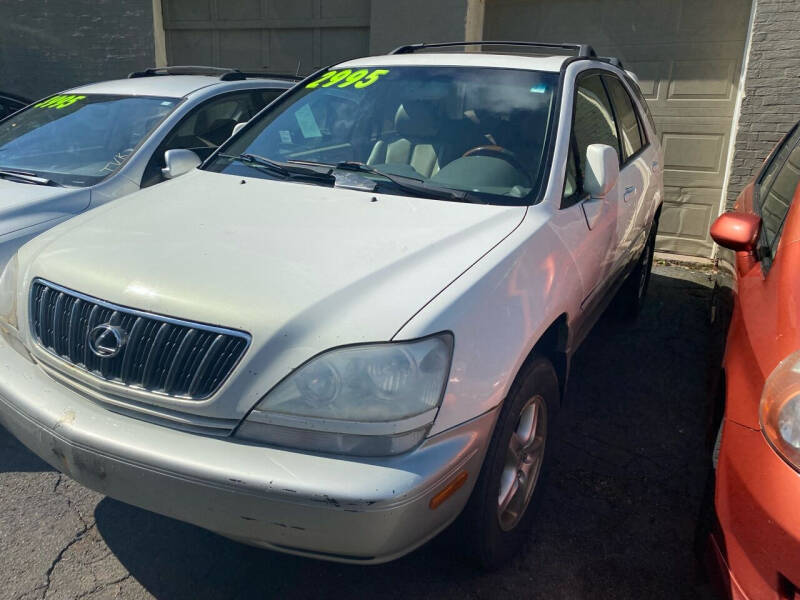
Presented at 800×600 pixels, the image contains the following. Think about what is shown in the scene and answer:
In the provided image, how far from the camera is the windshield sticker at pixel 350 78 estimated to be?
11.2 ft

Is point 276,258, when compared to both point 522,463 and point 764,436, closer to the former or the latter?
point 522,463

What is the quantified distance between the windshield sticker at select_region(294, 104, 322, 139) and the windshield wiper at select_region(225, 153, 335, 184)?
258mm

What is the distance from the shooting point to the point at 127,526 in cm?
262

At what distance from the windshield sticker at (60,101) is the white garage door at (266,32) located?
3521mm

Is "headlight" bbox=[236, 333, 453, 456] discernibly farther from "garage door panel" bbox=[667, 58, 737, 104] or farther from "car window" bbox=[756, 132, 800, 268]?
"garage door panel" bbox=[667, 58, 737, 104]

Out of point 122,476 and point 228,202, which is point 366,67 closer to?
point 228,202

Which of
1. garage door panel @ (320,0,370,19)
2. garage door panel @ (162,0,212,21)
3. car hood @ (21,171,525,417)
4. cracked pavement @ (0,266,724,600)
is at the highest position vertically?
garage door panel @ (320,0,370,19)

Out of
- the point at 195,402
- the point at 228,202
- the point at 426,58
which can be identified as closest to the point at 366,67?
the point at 426,58

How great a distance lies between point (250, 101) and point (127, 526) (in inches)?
133

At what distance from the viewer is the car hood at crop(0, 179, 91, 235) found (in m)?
3.45

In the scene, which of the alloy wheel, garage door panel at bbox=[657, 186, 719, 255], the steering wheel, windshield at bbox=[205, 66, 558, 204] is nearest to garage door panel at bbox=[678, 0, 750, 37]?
garage door panel at bbox=[657, 186, 719, 255]

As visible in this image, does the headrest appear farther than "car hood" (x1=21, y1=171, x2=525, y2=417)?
Yes

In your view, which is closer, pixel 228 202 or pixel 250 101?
pixel 228 202

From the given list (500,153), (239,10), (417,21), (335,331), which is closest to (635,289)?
(500,153)
